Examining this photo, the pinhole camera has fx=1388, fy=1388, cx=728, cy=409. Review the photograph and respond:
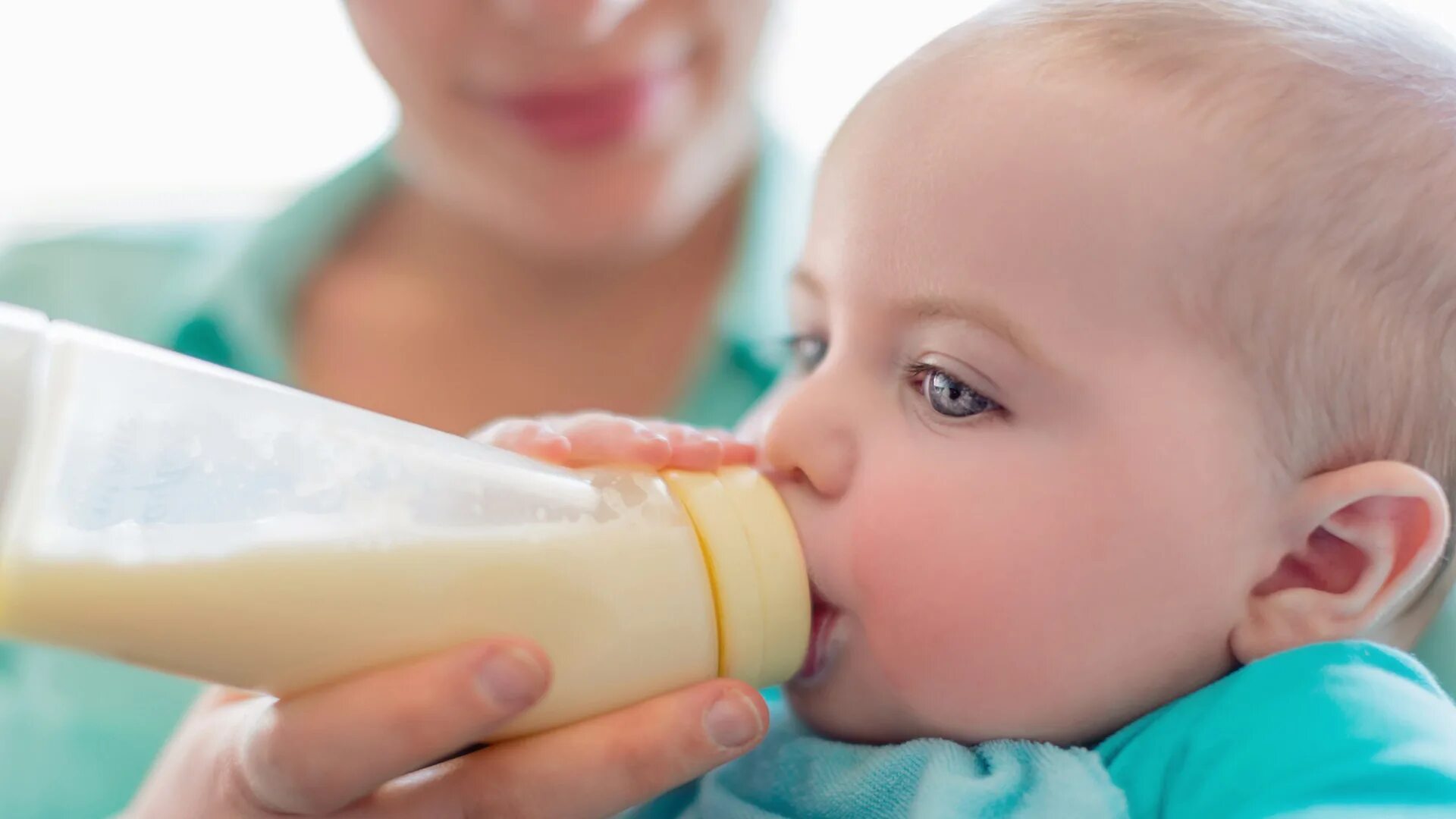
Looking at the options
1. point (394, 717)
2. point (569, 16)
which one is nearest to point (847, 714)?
point (394, 717)

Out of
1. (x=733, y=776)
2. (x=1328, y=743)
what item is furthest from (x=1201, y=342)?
(x=733, y=776)

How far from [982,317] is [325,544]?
1.27 feet

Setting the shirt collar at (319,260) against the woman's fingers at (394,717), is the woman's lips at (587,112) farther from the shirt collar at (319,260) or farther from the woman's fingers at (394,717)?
the woman's fingers at (394,717)

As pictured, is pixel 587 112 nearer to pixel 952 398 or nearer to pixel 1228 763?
pixel 952 398

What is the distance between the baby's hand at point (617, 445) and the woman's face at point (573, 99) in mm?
540

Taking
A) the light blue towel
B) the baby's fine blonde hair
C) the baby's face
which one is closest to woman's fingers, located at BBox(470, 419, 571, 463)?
the baby's face

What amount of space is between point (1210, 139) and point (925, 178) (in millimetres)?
162

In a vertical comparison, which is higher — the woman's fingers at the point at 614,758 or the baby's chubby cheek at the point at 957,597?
the baby's chubby cheek at the point at 957,597

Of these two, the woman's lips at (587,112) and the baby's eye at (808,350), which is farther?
the woman's lips at (587,112)

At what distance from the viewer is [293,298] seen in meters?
1.66

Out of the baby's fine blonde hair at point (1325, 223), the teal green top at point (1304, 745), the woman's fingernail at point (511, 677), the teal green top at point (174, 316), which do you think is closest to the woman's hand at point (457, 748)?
the woman's fingernail at point (511, 677)

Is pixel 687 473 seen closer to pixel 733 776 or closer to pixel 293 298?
pixel 733 776

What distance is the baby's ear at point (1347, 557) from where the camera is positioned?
0.77 metres

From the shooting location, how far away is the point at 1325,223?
2.51ft
